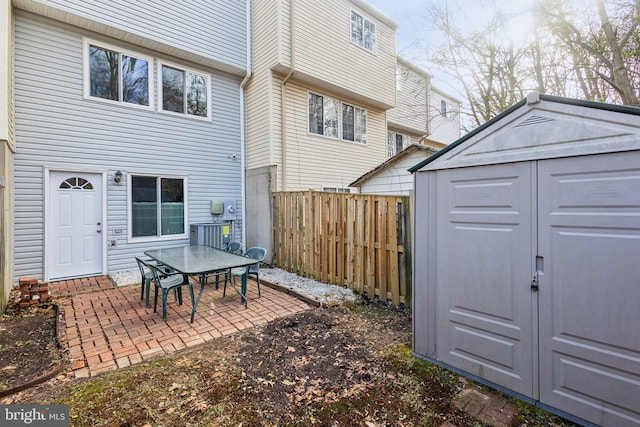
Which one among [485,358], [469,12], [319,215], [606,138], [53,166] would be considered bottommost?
[485,358]

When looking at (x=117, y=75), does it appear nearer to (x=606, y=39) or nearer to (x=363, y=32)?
(x=363, y=32)

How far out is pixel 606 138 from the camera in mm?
2117

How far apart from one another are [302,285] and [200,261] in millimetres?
2023

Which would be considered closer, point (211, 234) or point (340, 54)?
point (211, 234)

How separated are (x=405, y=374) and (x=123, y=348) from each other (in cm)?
313

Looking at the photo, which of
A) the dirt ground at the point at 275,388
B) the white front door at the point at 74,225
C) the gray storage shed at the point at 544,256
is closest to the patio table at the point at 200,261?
the dirt ground at the point at 275,388

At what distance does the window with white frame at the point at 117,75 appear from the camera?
668cm

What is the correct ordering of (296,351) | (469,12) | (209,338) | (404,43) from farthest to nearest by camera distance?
(404,43)
(469,12)
(209,338)
(296,351)

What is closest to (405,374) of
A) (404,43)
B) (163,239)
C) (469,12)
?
(163,239)

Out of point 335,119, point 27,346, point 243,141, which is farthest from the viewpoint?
point 335,119

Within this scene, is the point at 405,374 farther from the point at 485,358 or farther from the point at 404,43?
the point at 404,43

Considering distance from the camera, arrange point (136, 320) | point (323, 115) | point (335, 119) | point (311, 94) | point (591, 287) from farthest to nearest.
→ 1. point (335, 119)
2. point (323, 115)
3. point (311, 94)
4. point (136, 320)
5. point (591, 287)

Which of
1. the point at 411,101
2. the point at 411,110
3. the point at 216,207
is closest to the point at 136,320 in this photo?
the point at 216,207

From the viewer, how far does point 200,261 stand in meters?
4.73
